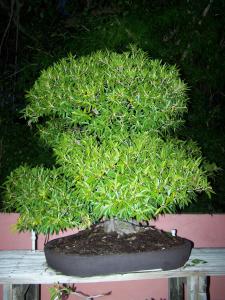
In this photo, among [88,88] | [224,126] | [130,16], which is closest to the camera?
[88,88]

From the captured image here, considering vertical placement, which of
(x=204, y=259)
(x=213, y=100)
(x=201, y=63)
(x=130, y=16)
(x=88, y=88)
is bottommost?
(x=204, y=259)

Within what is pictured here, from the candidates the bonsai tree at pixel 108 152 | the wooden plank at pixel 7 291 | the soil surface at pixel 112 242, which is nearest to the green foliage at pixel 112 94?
the bonsai tree at pixel 108 152

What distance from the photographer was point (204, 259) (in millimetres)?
1828

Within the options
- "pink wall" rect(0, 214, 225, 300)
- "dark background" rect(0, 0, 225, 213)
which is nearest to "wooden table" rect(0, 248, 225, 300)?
"pink wall" rect(0, 214, 225, 300)

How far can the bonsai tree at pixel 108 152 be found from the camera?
1.46 metres

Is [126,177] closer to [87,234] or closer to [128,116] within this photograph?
[128,116]

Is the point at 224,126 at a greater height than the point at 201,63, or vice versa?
the point at 201,63

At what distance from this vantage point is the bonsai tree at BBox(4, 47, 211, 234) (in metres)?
1.46

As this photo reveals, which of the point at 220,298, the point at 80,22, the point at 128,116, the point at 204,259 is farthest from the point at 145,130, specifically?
the point at 80,22

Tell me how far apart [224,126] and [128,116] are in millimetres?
1715

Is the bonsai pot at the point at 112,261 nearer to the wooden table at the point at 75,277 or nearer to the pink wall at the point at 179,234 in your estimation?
the wooden table at the point at 75,277

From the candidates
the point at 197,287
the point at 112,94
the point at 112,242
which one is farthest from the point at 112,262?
the point at 112,94

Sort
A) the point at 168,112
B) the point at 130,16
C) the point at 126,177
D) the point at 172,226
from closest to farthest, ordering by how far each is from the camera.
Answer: the point at 126,177
the point at 168,112
the point at 172,226
the point at 130,16

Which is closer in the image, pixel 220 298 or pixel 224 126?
pixel 220 298
